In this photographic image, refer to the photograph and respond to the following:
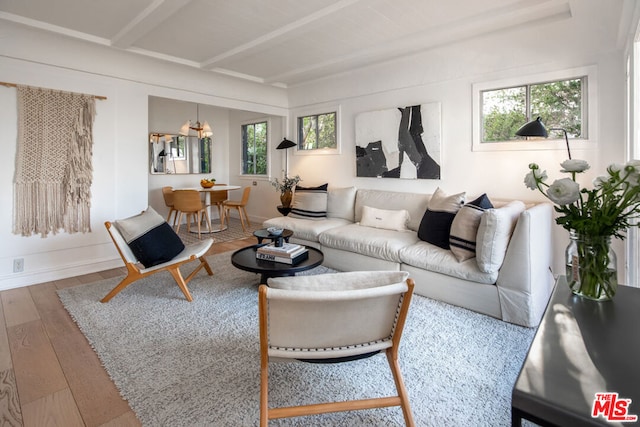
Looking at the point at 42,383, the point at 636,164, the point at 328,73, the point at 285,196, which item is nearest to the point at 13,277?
the point at 42,383

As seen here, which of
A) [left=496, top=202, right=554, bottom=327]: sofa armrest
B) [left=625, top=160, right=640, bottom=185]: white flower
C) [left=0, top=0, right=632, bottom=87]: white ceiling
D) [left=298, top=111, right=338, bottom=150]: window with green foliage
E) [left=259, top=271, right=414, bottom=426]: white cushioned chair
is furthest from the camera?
[left=298, top=111, right=338, bottom=150]: window with green foliage

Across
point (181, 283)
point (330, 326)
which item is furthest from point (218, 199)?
point (330, 326)

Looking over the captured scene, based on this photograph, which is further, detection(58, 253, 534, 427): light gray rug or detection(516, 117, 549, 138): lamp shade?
detection(516, 117, 549, 138): lamp shade

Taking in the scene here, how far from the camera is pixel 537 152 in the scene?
11.1 feet

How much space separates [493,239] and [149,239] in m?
2.96

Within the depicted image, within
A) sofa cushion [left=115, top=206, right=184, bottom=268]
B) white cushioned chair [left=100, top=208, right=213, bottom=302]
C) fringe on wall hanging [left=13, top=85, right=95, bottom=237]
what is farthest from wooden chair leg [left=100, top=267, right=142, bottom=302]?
fringe on wall hanging [left=13, top=85, right=95, bottom=237]

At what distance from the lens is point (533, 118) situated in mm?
3443

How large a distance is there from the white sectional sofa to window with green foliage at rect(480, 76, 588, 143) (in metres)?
0.82

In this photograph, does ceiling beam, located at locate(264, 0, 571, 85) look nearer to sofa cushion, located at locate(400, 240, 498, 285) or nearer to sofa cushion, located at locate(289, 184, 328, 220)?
sofa cushion, located at locate(289, 184, 328, 220)

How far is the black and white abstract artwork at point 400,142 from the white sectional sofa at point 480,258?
509mm

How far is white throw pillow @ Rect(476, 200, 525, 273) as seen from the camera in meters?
2.57

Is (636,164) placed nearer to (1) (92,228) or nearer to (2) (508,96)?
(2) (508,96)

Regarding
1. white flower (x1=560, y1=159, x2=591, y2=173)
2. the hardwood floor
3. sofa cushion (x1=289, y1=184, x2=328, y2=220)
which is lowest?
the hardwood floor

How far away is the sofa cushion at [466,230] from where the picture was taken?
283 cm
